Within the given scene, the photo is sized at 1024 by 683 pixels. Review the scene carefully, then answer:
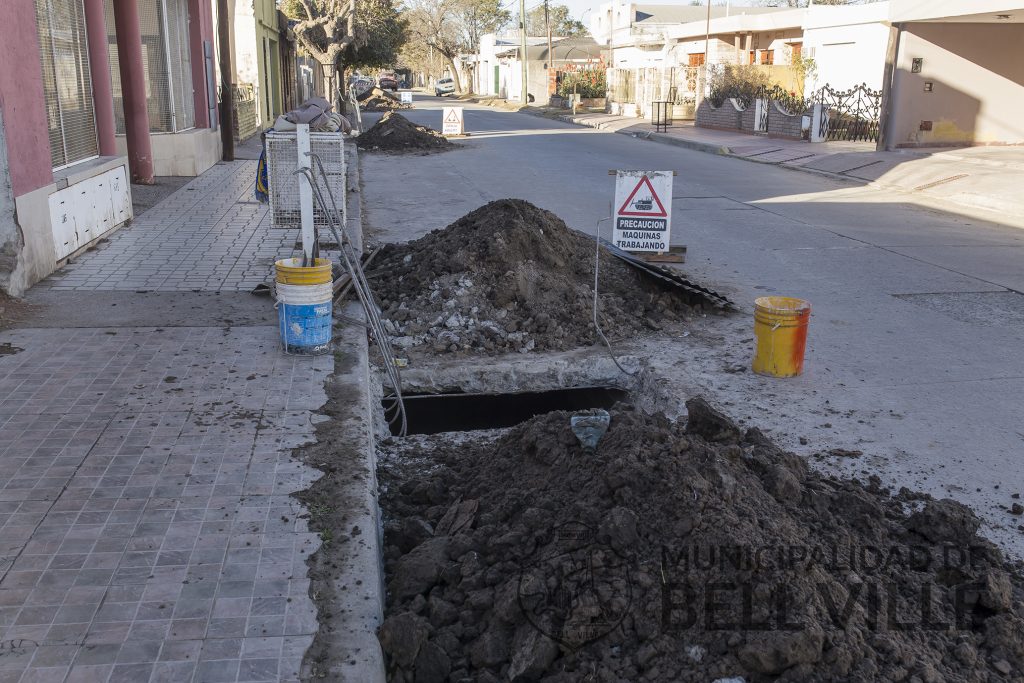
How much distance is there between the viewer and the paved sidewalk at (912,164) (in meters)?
16.3

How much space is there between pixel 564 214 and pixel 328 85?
23.3 meters

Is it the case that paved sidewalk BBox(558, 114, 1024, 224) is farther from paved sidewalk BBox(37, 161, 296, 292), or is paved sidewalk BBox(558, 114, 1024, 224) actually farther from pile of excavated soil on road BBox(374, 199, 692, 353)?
paved sidewalk BBox(37, 161, 296, 292)

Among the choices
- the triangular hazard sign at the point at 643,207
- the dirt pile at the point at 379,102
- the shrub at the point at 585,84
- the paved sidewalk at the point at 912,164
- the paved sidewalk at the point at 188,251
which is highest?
the shrub at the point at 585,84

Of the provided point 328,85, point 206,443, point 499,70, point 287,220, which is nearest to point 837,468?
point 206,443

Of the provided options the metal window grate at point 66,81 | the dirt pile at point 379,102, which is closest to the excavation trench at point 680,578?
the metal window grate at point 66,81

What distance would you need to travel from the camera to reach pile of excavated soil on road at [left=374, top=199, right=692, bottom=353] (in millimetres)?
7457

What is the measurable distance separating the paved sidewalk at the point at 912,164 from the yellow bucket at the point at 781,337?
9.49 m

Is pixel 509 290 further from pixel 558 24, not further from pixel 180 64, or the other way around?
pixel 558 24

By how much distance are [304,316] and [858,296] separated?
5604 millimetres

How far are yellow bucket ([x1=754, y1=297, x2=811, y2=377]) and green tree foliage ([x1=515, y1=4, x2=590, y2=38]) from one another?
77184 millimetres

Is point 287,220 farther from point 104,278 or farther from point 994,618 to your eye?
point 994,618

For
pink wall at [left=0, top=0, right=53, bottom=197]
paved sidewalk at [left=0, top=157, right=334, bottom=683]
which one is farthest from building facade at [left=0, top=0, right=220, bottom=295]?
paved sidewalk at [left=0, top=157, right=334, bottom=683]

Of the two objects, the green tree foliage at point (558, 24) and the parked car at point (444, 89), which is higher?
the green tree foliage at point (558, 24)

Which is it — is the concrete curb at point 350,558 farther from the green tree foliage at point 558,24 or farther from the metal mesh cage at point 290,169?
the green tree foliage at point 558,24
